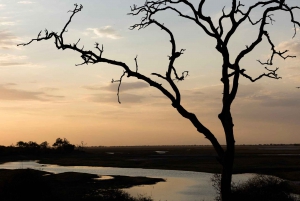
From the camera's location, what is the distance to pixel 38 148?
109 metres

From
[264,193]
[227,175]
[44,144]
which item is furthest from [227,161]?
[44,144]

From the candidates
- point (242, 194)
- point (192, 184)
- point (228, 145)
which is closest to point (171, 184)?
point (192, 184)

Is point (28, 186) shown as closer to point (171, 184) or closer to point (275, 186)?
point (275, 186)

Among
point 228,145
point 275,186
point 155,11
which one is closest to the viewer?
point 228,145

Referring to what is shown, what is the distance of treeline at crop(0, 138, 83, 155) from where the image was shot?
333 ft

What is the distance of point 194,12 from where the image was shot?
494 inches

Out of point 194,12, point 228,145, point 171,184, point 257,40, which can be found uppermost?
point 194,12

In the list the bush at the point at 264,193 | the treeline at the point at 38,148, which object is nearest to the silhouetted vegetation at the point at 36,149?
the treeline at the point at 38,148

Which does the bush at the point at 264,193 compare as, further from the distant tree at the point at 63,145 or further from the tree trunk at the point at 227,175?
the distant tree at the point at 63,145

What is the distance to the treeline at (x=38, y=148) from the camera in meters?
102

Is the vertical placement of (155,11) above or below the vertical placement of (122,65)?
above

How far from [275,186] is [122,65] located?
1398 cm

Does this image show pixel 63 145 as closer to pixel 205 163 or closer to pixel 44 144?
pixel 44 144

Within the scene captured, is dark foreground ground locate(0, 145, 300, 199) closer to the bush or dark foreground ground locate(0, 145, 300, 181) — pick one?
dark foreground ground locate(0, 145, 300, 181)
